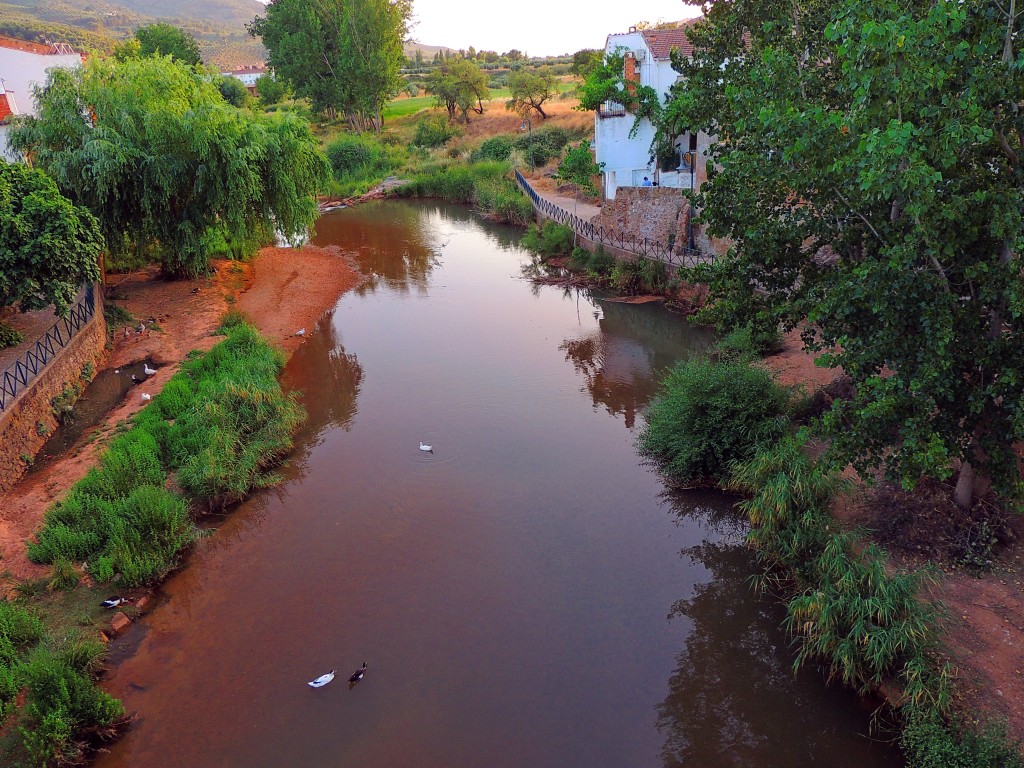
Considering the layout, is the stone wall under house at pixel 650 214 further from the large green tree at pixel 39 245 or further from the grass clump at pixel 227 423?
the large green tree at pixel 39 245

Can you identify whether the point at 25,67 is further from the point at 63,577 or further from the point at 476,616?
the point at 476,616

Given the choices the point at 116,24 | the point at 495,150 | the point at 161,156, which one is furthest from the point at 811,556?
the point at 116,24

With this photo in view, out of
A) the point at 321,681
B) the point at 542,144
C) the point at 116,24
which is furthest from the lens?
the point at 116,24

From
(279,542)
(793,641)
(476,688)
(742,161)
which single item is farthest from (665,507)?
(279,542)

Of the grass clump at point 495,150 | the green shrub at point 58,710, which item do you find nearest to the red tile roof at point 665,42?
the grass clump at point 495,150

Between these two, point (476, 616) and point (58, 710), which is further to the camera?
point (476, 616)

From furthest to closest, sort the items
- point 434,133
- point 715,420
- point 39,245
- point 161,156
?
point 434,133, point 161,156, point 39,245, point 715,420
